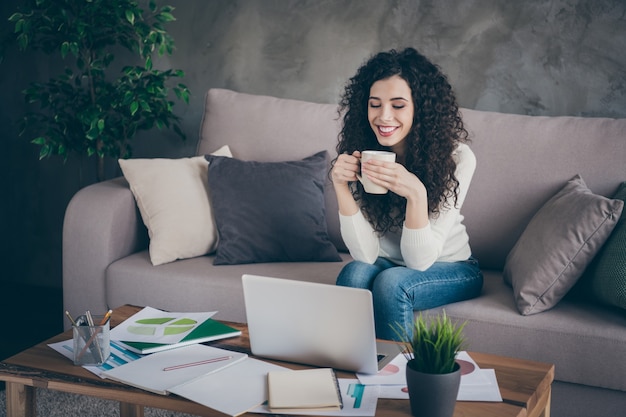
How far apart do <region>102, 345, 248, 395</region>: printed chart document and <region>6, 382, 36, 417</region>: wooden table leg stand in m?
0.21

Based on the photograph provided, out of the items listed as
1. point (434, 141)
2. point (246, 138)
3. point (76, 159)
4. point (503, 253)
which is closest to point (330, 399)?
point (434, 141)

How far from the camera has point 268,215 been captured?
2451 millimetres

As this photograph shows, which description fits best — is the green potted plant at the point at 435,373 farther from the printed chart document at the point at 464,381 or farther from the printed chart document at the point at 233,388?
the printed chart document at the point at 233,388

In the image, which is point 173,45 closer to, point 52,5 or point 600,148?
point 52,5

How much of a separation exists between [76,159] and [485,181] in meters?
2.13

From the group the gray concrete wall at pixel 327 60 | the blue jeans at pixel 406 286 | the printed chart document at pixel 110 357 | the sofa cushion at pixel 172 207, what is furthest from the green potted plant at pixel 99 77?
the printed chart document at pixel 110 357

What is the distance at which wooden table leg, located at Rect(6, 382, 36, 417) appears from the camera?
1.50 m

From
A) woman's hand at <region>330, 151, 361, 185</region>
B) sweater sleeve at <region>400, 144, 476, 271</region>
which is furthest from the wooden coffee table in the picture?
woman's hand at <region>330, 151, 361, 185</region>

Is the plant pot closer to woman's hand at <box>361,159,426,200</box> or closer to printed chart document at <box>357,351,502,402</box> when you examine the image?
printed chart document at <box>357,351,502,402</box>

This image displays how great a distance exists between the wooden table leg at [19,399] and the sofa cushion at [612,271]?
1446mm

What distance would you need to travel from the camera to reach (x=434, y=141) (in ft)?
6.83

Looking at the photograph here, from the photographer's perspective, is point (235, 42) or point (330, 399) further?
point (235, 42)

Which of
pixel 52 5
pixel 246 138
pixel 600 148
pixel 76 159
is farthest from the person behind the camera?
pixel 76 159

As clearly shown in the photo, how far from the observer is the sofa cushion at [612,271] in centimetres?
189
